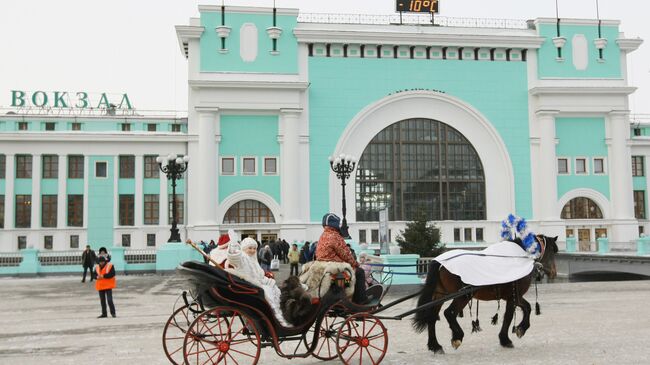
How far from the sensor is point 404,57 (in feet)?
142

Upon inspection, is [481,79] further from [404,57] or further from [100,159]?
[100,159]

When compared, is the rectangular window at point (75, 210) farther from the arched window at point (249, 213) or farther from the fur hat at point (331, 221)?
the fur hat at point (331, 221)

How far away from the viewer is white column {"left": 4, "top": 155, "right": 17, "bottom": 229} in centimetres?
4044

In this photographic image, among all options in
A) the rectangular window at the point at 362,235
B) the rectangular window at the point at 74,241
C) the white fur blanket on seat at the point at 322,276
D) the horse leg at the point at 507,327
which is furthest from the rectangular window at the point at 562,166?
the white fur blanket on seat at the point at 322,276

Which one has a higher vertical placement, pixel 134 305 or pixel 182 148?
pixel 182 148

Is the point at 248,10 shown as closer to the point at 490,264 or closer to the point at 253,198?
the point at 253,198

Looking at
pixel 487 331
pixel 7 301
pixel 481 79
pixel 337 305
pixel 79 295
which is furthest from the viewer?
pixel 481 79

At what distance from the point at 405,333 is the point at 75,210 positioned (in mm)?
35061

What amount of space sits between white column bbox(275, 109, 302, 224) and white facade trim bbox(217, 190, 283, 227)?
0.38 meters

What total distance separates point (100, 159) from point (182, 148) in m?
5.48

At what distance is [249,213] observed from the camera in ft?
135

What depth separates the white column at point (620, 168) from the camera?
43.5 meters

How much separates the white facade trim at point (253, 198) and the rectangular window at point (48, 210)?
36.1 ft

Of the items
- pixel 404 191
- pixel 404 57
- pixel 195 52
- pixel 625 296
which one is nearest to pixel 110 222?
pixel 195 52
